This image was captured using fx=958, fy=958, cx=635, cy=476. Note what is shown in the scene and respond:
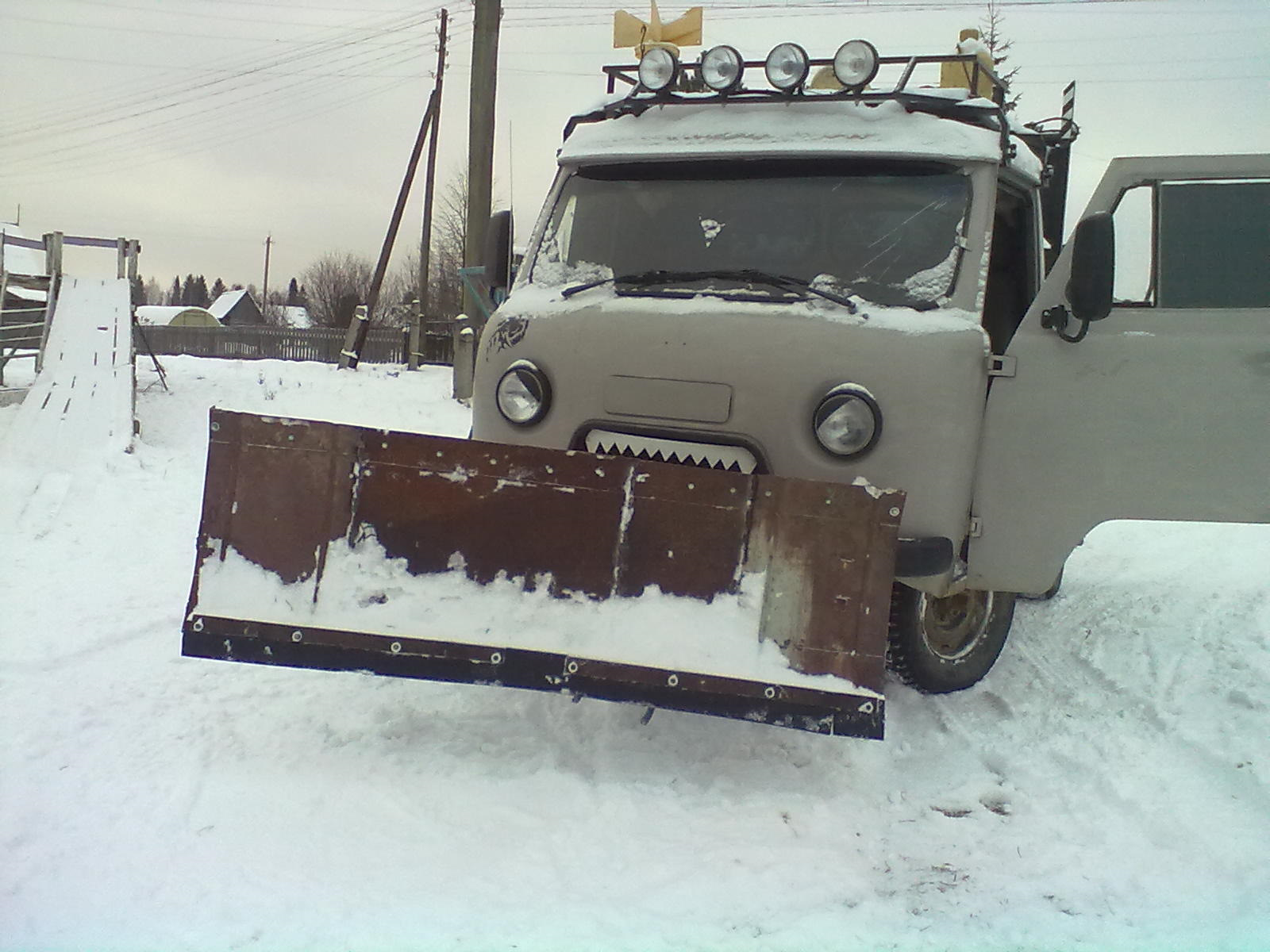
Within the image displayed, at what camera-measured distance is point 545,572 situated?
3.37 metres

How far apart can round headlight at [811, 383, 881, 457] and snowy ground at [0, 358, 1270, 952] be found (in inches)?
49.7

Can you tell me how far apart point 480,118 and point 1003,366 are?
38.6ft

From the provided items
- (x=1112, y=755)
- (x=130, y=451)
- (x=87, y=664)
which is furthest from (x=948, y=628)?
(x=130, y=451)

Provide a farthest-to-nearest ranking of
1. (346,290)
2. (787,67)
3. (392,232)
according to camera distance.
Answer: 1. (346,290)
2. (392,232)
3. (787,67)

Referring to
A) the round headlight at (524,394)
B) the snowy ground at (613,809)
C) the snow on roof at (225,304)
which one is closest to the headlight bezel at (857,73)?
the round headlight at (524,394)

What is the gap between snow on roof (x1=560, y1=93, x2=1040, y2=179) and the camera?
4066 millimetres

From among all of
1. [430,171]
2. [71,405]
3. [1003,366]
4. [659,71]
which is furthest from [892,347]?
[430,171]

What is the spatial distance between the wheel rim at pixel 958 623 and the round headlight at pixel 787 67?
2.47m

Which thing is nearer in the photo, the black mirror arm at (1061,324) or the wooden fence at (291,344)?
the black mirror arm at (1061,324)

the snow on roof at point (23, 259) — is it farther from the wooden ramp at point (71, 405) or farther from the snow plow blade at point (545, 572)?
the snow plow blade at point (545, 572)

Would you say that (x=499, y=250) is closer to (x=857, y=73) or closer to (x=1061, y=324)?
(x=857, y=73)

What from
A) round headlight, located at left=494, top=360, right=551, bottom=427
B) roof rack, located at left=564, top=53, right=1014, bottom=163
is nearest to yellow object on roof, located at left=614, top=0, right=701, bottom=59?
roof rack, located at left=564, top=53, right=1014, bottom=163

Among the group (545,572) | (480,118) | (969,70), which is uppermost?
(480,118)

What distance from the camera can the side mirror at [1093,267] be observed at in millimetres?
3725
